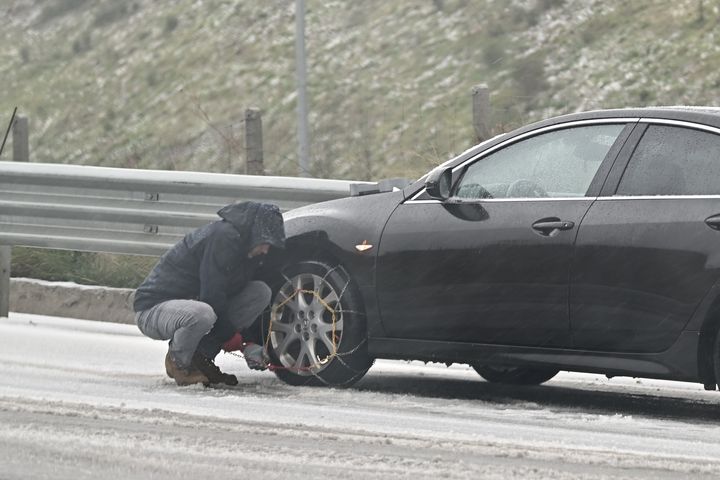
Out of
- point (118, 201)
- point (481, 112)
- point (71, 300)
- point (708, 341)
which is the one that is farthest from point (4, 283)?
point (708, 341)

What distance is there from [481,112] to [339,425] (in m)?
8.77

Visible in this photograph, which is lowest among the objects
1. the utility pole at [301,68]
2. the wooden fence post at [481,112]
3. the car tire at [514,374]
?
the car tire at [514,374]

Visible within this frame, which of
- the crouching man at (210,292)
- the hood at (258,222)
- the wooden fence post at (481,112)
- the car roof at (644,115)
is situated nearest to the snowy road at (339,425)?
the crouching man at (210,292)

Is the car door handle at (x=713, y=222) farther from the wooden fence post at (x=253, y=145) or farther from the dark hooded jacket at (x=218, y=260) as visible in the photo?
the wooden fence post at (x=253, y=145)

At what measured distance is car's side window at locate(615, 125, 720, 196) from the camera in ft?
26.6

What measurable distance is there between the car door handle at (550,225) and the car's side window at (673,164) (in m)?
0.30

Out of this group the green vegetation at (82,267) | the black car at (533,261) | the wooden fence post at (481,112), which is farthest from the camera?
the wooden fence post at (481,112)

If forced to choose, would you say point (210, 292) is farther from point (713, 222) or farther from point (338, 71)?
point (338, 71)

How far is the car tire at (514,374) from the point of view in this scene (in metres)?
9.81

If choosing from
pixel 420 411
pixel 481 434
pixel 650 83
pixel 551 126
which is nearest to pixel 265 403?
pixel 420 411

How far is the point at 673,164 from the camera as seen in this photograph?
324 inches

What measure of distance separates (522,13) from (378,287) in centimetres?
3426

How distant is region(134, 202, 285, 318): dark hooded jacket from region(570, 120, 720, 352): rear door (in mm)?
1695

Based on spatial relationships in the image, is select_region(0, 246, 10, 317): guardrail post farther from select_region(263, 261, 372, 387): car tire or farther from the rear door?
the rear door
